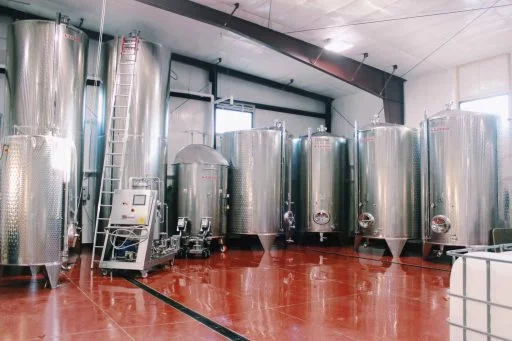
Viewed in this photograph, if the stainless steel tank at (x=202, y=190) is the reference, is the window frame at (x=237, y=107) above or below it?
above

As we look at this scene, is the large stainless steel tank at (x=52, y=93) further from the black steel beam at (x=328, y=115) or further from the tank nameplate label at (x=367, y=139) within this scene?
the black steel beam at (x=328, y=115)

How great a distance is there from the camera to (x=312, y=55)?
28.3ft

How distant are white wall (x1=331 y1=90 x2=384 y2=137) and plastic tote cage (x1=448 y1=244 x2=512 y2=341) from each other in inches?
377

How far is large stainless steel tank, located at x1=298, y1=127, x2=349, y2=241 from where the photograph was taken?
881 cm

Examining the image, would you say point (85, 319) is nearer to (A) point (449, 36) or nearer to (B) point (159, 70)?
(B) point (159, 70)

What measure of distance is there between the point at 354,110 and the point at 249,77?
9.99 feet

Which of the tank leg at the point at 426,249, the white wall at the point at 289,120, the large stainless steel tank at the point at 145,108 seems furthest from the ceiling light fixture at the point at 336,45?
the tank leg at the point at 426,249

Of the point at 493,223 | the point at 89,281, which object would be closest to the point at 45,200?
the point at 89,281

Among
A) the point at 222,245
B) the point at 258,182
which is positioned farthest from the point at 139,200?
the point at 258,182

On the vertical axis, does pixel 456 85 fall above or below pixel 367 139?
above

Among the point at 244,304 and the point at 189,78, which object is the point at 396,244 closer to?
the point at 244,304

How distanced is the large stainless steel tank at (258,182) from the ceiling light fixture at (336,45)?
1837 mm

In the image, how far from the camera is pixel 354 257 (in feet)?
24.1

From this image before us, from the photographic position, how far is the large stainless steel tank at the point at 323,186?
8812 mm
